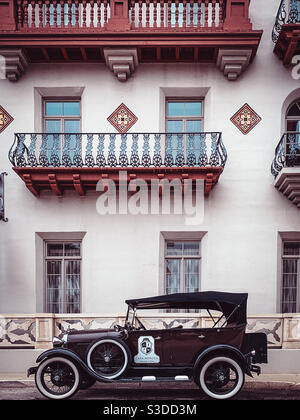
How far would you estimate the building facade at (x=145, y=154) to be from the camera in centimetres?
1002

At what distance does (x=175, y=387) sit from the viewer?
835 centimetres

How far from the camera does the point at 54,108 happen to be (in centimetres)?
1097

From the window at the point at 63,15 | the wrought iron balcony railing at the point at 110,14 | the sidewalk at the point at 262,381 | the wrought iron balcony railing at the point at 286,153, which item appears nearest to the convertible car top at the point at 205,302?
the sidewalk at the point at 262,381

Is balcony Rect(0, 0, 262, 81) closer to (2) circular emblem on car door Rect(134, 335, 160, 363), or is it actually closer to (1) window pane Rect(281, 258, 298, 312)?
(1) window pane Rect(281, 258, 298, 312)

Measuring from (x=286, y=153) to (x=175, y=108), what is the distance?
126 inches

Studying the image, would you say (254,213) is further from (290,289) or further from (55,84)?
(55,84)

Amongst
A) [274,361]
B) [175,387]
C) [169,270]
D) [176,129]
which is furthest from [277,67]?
[175,387]

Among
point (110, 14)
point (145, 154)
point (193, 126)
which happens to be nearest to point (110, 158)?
point (145, 154)

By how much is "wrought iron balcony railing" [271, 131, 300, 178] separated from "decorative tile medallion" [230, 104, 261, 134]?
910mm

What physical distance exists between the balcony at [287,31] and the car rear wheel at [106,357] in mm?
8098

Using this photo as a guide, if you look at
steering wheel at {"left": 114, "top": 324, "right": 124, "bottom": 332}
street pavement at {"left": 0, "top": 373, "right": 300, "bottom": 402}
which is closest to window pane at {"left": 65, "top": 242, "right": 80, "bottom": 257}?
street pavement at {"left": 0, "top": 373, "right": 300, "bottom": 402}

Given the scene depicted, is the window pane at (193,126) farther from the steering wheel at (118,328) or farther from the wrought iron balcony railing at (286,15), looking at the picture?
the steering wheel at (118,328)

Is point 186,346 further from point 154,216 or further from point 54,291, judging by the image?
point 54,291

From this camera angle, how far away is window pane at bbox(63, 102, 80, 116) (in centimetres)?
1092
